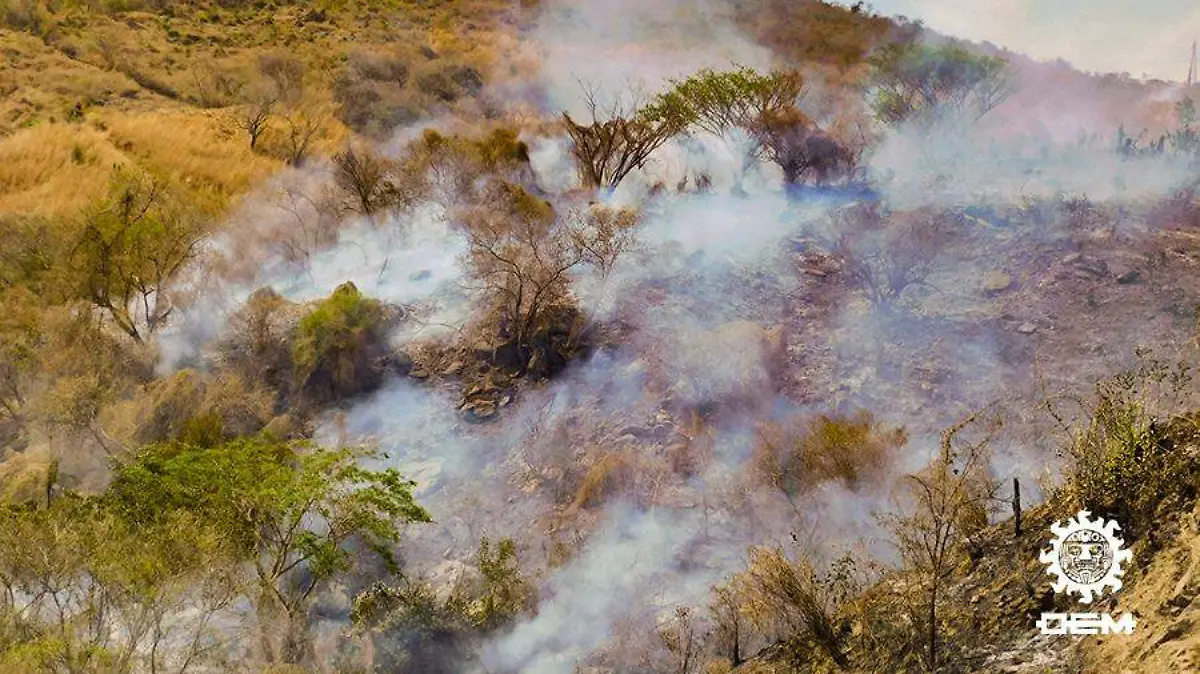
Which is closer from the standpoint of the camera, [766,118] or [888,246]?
[888,246]

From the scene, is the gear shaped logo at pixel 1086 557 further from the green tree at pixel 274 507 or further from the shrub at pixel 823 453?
the green tree at pixel 274 507

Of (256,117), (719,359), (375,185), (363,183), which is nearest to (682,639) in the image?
(719,359)

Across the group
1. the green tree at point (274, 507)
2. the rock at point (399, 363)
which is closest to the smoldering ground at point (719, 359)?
the rock at point (399, 363)

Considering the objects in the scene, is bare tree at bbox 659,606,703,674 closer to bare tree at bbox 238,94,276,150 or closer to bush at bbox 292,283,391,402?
bush at bbox 292,283,391,402

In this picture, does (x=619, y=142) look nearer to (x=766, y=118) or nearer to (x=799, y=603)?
(x=766, y=118)

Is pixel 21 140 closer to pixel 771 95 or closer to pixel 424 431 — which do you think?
pixel 424 431

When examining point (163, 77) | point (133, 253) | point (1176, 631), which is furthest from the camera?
point (163, 77)
